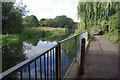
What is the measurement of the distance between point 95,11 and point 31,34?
18.2 m

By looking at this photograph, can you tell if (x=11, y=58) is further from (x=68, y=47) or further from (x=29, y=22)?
(x=29, y=22)

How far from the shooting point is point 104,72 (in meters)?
2.22

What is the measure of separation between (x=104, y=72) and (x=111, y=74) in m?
0.15

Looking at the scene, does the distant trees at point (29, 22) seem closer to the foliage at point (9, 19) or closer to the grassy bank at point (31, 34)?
the grassy bank at point (31, 34)

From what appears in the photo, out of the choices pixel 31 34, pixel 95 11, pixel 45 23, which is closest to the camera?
pixel 95 11

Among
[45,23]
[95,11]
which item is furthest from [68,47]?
[45,23]

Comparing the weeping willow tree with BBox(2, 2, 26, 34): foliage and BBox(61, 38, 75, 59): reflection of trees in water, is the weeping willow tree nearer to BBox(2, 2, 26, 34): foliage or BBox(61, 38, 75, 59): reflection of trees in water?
BBox(61, 38, 75, 59): reflection of trees in water

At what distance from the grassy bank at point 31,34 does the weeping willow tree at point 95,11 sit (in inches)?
510

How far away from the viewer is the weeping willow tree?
9.03m

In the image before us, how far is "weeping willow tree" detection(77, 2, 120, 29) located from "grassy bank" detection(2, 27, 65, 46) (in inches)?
510

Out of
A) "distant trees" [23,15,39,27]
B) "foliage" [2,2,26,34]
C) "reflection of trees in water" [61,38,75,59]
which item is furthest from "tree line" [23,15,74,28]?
"reflection of trees in water" [61,38,75,59]

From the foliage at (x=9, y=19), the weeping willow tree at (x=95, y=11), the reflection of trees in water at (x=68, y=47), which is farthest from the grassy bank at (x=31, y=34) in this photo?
the reflection of trees in water at (x=68, y=47)

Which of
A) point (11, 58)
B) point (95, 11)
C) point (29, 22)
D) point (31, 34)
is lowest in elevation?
point (11, 58)

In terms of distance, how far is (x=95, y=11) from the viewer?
32.9 ft
